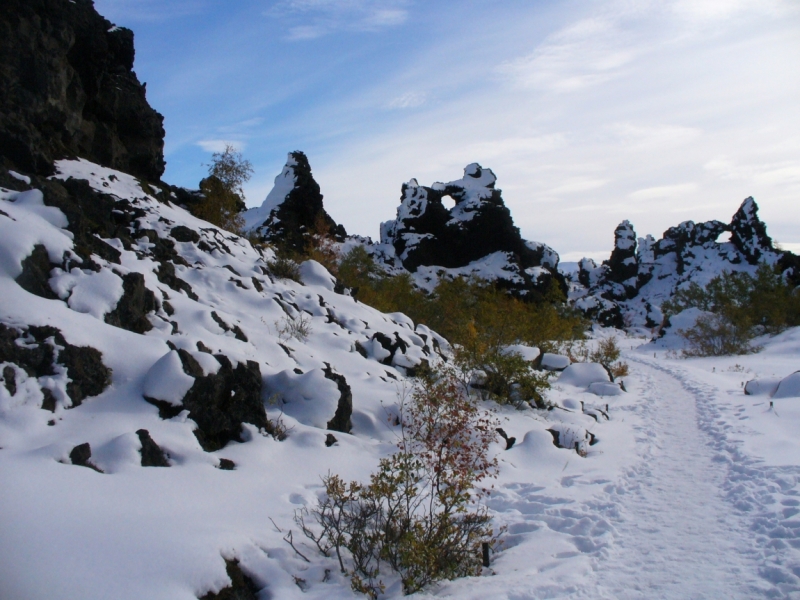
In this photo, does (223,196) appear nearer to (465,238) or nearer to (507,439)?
(507,439)

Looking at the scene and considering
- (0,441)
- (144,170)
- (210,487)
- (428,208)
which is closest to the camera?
(0,441)

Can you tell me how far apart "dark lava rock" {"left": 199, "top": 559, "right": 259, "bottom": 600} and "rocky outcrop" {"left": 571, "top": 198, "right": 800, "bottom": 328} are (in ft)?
243

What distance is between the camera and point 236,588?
11.6 feet

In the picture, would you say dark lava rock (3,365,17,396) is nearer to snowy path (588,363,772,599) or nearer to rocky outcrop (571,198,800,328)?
snowy path (588,363,772,599)

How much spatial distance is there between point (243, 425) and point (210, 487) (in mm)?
1360

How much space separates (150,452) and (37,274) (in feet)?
9.94

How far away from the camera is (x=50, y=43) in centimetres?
1175

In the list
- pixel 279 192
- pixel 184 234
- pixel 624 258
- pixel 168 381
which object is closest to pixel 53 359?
pixel 168 381

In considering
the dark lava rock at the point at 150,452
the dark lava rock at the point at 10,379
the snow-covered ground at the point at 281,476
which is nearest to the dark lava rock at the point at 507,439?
the snow-covered ground at the point at 281,476

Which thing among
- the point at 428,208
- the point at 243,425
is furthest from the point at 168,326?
the point at 428,208

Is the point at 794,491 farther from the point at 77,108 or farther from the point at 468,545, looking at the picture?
the point at 77,108

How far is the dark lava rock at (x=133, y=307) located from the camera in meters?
6.72

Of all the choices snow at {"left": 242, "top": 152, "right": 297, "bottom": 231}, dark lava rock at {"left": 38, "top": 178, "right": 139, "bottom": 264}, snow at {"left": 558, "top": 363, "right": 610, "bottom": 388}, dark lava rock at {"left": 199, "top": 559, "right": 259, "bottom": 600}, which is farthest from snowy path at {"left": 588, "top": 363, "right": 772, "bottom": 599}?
snow at {"left": 242, "top": 152, "right": 297, "bottom": 231}

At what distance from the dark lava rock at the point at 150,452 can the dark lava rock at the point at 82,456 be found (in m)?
0.43
